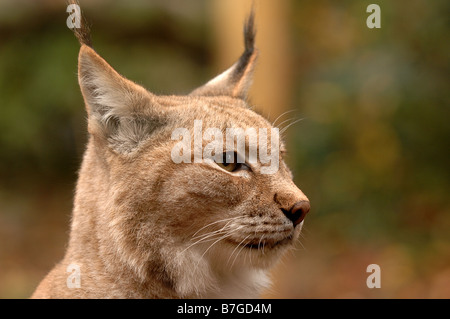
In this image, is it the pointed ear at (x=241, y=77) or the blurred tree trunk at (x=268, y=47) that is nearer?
the pointed ear at (x=241, y=77)

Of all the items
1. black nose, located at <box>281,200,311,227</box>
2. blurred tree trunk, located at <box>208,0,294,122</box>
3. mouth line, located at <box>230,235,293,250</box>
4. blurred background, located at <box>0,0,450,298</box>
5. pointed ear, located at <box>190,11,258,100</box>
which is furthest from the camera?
blurred background, located at <box>0,0,450,298</box>

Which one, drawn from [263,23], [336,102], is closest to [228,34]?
[263,23]

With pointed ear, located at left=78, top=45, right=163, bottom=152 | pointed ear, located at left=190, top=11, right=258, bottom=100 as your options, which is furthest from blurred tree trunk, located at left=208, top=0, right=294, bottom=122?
pointed ear, located at left=78, top=45, right=163, bottom=152

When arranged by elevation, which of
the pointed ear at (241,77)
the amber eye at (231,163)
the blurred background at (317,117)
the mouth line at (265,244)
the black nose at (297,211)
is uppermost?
the blurred background at (317,117)

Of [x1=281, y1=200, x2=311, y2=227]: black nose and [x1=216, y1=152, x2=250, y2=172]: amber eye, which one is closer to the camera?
[x1=281, y1=200, x2=311, y2=227]: black nose

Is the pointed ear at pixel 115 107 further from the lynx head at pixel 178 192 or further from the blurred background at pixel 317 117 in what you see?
the blurred background at pixel 317 117

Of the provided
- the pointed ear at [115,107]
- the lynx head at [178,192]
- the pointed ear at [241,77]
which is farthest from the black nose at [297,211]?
the pointed ear at [241,77]

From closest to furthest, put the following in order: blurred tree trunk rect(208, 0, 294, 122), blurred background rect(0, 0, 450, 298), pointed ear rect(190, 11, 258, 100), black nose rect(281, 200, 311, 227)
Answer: black nose rect(281, 200, 311, 227) < pointed ear rect(190, 11, 258, 100) < blurred tree trunk rect(208, 0, 294, 122) < blurred background rect(0, 0, 450, 298)

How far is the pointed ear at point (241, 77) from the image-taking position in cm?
480

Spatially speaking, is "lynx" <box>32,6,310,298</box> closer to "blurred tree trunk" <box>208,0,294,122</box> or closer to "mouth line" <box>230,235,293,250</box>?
"mouth line" <box>230,235,293,250</box>

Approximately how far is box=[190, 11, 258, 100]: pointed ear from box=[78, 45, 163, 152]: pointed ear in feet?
2.66

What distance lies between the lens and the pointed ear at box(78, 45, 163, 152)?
12.3ft

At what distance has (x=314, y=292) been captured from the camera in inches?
331

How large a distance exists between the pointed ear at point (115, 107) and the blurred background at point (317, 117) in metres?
3.20
